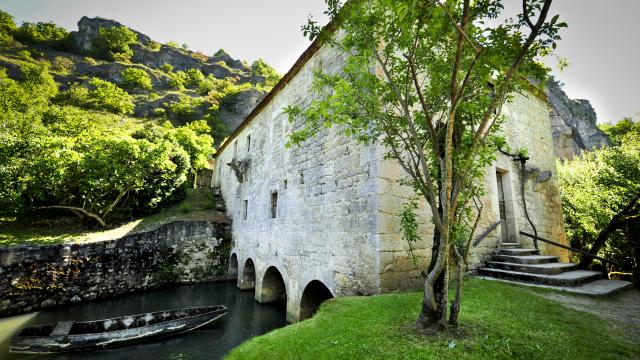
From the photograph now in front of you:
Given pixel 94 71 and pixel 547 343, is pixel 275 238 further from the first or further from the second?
pixel 94 71

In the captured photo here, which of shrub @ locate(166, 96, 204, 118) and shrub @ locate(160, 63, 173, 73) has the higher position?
shrub @ locate(160, 63, 173, 73)

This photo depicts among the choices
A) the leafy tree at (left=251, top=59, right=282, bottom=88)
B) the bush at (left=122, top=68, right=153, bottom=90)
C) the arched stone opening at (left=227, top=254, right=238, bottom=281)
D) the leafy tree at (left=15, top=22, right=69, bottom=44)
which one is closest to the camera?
the arched stone opening at (left=227, top=254, right=238, bottom=281)

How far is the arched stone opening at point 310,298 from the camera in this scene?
280 inches

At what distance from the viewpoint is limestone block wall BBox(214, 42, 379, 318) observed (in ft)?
17.4

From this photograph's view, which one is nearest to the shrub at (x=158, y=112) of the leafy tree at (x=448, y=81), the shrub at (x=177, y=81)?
the shrub at (x=177, y=81)

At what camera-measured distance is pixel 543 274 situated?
5.52 m

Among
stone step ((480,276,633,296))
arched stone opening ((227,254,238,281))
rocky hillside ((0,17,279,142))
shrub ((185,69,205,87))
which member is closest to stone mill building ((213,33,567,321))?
stone step ((480,276,633,296))

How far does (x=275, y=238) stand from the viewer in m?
8.91

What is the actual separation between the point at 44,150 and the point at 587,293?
736 inches

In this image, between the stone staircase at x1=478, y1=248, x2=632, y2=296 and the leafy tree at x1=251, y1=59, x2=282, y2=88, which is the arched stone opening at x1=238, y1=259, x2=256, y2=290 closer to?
the stone staircase at x1=478, y1=248, x2=632, y2=296

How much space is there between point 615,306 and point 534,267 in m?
1.55

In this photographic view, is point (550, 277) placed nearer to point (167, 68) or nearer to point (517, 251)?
point (517, 251)

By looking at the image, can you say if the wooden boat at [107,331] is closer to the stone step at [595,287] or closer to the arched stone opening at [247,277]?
the arched stone opening at [247,277]

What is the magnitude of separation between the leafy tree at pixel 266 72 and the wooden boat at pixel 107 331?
4628cm
